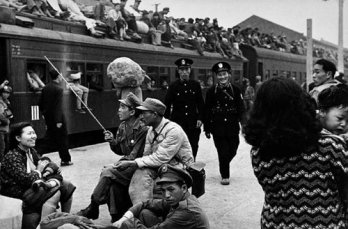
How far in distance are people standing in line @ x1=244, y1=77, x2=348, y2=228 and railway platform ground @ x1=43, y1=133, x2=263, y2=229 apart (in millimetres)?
2844

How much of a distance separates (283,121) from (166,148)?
2391mm

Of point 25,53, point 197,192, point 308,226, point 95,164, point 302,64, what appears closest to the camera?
point 308,226

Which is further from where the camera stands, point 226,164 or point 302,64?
point 302,64

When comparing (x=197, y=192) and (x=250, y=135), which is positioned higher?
(x=250, y=135)

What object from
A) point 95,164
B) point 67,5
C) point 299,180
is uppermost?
point 67,5

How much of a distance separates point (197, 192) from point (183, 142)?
1.59 ft

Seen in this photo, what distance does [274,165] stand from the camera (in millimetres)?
2660

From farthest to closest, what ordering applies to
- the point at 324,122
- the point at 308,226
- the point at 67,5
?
the point at 67,5 → the point at 324,122 → the point at 308,226

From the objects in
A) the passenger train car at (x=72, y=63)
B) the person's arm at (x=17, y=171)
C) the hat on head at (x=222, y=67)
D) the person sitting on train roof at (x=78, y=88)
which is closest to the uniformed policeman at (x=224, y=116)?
the hat on head at (x=222, y=67)

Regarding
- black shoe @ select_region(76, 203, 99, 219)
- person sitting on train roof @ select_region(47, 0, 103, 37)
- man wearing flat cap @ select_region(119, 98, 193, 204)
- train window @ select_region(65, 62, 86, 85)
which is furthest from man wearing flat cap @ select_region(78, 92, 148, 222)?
person sitting on train roof @ select_region(47, 0, 103, 37)

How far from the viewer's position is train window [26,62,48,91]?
10516 millimetres

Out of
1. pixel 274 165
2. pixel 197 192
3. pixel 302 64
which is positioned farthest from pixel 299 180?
pixel 302 64

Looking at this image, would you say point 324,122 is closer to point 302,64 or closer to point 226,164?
point 226,164

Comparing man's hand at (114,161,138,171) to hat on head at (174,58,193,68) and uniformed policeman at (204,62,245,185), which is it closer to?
uniformed policeman at (204,62,245,185)
